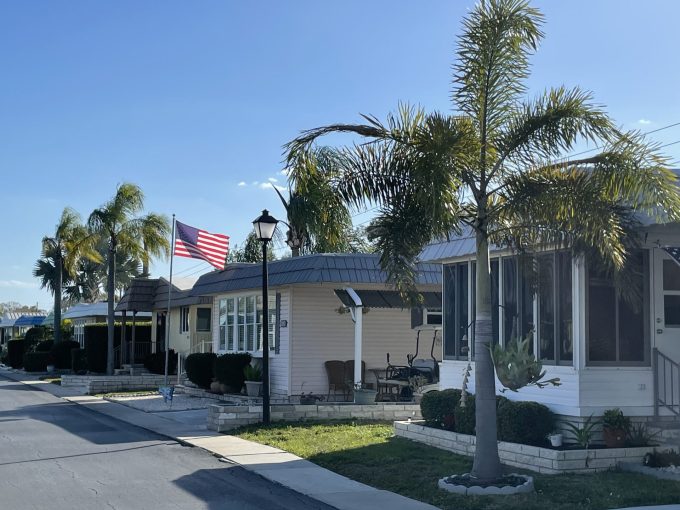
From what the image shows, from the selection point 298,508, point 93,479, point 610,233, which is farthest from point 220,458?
point 610,233

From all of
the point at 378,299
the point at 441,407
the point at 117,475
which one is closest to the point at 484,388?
the point at 441,407

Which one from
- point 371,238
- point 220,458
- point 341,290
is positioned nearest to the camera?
point 371,238

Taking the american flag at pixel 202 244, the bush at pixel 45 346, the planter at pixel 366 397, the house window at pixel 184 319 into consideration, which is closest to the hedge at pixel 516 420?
the planter at pixel 366 397

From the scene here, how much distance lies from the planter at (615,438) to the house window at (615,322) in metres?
1.04

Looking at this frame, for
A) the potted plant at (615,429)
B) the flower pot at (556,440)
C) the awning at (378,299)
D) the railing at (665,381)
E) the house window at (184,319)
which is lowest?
the flower pot at (556,440)

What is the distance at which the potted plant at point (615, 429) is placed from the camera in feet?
37.3

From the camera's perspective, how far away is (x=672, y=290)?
1226 centimetres

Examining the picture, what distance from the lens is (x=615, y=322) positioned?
12.1 metres

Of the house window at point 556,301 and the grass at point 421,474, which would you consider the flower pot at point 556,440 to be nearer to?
the grass at point 421,474

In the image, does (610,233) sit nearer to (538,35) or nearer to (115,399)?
(538,35)

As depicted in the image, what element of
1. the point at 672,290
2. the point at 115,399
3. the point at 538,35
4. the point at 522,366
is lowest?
the point at 115,399

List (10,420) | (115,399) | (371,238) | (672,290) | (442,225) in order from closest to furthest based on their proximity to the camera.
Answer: (442,225) < (371,238) < (672,290) < (10,420) < (115,399)

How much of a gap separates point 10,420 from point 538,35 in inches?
582

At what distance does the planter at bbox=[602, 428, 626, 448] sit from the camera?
1136 centimetres
